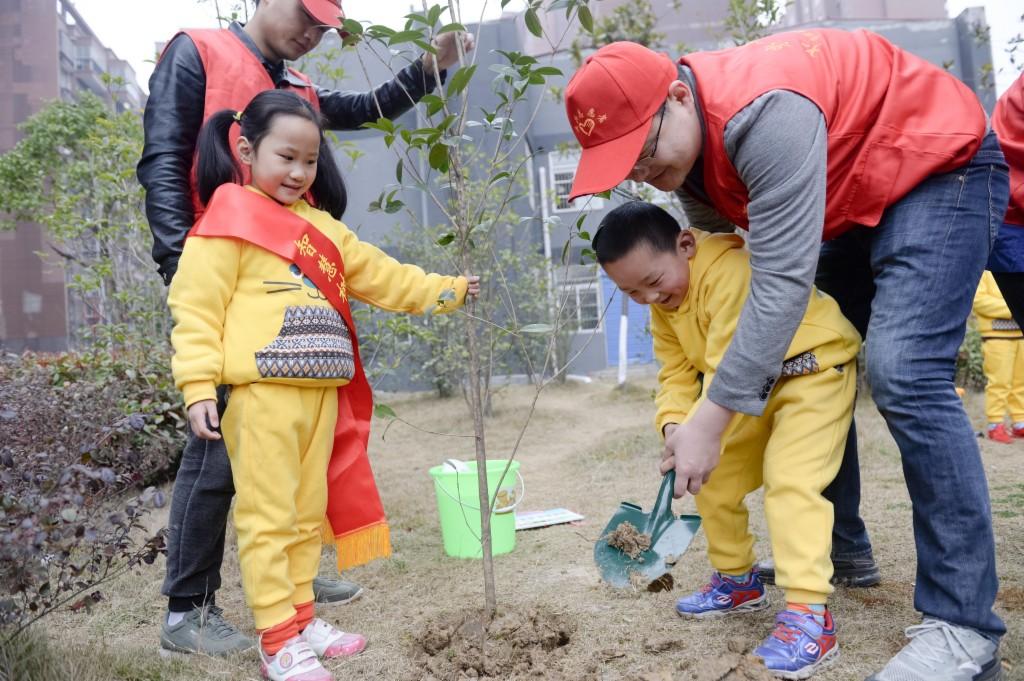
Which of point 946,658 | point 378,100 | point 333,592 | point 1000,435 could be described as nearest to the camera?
point 946,658

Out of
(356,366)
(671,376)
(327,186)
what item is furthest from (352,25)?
(671,376)

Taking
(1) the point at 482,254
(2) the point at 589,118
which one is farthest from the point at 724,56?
(1) the point at 482,254

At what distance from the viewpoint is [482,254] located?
782 centimetres

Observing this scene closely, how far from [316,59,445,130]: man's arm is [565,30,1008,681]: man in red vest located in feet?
3.24

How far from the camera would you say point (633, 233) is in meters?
1.88

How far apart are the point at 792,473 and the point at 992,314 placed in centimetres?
430

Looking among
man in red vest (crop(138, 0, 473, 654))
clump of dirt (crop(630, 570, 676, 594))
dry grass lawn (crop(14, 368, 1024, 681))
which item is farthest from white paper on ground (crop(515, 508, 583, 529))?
man in red vest (crop(138, 0, 473, 654))

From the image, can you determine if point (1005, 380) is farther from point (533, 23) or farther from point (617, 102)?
point (617, 102)

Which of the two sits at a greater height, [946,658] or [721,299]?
[721,299]

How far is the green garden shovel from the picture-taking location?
197 centimetres

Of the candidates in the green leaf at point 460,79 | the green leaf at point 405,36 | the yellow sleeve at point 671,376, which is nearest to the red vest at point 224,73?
the green leaf at point 405,36

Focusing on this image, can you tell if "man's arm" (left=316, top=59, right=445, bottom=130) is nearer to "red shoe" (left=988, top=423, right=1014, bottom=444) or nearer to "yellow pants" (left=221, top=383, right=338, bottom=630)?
"yellow pants" (left=221, top=383, right=338, bottom=630)

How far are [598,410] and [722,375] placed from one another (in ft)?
22.6

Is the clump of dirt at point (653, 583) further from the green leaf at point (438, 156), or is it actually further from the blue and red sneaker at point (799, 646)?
the green leaf at point (438, 156)
